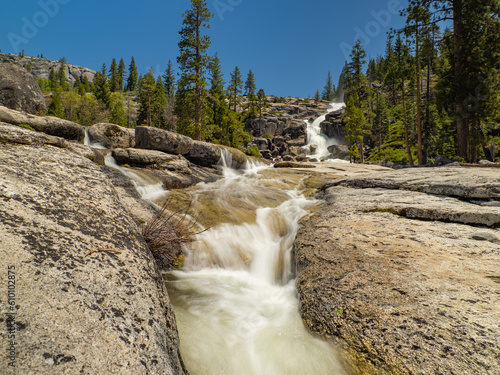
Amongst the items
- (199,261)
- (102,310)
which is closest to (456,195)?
(199,261)

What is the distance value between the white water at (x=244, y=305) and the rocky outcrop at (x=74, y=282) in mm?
862

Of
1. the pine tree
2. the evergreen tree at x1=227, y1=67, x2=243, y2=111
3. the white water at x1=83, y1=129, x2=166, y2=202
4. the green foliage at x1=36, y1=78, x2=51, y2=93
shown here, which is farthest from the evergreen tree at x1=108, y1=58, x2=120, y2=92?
the white water at x1=83, y1=129, x2=166, y2=202

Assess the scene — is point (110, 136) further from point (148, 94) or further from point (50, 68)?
point (50, 68)

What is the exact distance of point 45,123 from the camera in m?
8.34

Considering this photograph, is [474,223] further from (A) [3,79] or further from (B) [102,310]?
(A) [3,79]

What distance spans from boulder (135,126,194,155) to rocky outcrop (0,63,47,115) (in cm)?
464

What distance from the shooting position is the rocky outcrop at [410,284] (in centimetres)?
198

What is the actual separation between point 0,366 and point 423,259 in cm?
407

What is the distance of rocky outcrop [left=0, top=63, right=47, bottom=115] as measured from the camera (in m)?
9.97

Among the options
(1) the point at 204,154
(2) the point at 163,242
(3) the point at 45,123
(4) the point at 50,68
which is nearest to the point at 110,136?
(3) the point at 45,123

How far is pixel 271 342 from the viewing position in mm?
2859

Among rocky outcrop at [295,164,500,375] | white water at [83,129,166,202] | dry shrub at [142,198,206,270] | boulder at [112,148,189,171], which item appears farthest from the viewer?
boulder at [112,148,189,171]

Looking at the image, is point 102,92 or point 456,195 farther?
point 102,92

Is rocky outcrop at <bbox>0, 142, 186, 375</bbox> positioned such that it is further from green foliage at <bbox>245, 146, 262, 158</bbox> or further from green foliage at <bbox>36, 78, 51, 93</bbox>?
green foliage at <bbox>36, 78, 51, 93</bbox>
